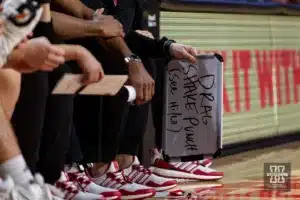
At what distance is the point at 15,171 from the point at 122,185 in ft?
3.44

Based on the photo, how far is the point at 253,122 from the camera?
416cm

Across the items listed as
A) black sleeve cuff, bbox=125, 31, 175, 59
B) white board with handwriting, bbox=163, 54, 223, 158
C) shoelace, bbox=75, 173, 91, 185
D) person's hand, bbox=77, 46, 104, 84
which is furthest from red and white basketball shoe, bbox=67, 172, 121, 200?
person's hand, bbox=77, 46, 104, 84

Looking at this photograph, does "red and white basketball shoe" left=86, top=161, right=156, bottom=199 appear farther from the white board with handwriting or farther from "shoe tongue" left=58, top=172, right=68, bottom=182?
the white board with handwriting

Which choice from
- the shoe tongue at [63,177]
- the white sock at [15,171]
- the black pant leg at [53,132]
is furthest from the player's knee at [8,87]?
the shoe tongue at [63,177]

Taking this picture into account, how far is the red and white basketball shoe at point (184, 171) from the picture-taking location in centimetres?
291

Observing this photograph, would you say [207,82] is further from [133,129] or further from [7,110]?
[7,110]

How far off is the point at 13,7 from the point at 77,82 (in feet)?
1.02

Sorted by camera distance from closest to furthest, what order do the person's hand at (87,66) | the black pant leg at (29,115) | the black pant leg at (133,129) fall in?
the person's hand at (87,66), the black pant leg at (29,115), the black pant leg at (133,129)

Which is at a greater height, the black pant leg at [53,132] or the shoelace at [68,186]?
the black pant leg at [53,132]

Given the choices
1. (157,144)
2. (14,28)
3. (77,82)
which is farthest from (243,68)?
(14,28)

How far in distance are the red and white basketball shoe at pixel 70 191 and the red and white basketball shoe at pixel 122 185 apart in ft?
0.63

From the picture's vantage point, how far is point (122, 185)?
2.51 metres

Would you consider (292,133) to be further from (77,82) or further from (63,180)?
(77,82)
